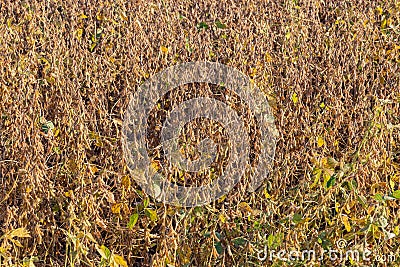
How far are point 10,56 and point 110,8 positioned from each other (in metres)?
0.61

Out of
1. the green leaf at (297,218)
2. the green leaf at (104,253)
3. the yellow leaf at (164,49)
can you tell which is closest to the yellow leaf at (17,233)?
the green leaf at (104,253)

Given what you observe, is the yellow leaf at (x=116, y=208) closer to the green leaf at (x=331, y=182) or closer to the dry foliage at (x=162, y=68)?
the dry foliage at (x=162, y=68)

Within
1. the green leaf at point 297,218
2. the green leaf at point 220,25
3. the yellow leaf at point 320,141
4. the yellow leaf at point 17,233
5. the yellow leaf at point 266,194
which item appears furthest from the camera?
the green leaf at point 220,25

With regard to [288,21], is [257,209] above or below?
below

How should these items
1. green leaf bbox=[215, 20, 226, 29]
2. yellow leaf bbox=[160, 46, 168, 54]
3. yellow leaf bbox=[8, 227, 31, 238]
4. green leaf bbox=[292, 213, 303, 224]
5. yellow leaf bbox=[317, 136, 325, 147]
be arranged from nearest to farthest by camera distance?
yellow leaf bbox=[8, 227, 31, 238], green leaf bbox=[292, 213, 303, 224], yellow leaf bbox=[317, 136, 325, 147], yellow leaf bbox=[160, 46, 168, 54], green leaf bbox=[215, 20, 226, 29]

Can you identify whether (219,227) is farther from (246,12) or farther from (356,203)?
(246,12)

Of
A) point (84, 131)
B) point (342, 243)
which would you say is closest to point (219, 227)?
point (342, 243)

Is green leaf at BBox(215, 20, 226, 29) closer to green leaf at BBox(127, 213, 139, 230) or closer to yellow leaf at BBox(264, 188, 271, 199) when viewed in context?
yellow leaf at BBox(264, 188, 271, 199)

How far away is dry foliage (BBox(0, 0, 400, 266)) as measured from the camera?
1592mm

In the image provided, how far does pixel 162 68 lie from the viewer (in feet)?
7.29

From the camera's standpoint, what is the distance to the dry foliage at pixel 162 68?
1592 millimetres

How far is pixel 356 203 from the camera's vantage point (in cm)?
174

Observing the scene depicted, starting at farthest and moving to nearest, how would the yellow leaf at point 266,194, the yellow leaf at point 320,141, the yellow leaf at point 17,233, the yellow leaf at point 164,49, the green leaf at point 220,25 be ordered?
the green leaf at point 220,25 < the yellow leaf at point 164,49 < the yellow leaf at point 320,141 < the yellow leaf at point 266,194 < the yellow leaf at point 17,233

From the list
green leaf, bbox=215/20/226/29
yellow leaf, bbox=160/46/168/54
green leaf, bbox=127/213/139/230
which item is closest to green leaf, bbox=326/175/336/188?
green leaf, bbox=127/213/139/230
